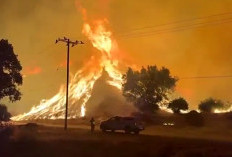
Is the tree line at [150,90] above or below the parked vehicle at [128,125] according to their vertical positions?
above

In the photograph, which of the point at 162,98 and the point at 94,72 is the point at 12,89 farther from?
the point at 94,72

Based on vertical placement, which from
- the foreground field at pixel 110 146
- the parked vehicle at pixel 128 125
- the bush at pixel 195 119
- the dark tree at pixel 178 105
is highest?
the dark tree at pixel 178 105

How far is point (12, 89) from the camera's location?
5681 cm

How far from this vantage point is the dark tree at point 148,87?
92.6 meters

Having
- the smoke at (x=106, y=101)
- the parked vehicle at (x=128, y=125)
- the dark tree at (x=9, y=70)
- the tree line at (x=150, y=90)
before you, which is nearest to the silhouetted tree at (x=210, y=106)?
the tree line at (x=150, y=90)

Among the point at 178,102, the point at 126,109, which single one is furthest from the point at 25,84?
the point at 178,102

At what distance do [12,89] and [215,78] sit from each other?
271ft

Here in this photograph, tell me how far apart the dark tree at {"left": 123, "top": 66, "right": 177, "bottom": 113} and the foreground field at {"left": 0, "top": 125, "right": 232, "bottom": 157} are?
146 feet

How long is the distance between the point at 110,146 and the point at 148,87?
5540cm

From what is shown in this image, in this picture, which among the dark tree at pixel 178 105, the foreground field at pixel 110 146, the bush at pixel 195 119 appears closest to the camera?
the foreground field at pixel 110 146

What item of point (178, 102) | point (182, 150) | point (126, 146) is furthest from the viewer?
point (178, 102)

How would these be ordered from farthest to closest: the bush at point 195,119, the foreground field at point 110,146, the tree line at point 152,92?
1. the tree line at point 152,92
2. the bush at point 195,119
3. the foreground field at point 110,146

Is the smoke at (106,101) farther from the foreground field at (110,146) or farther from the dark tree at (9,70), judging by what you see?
the foreground field at (110,146)

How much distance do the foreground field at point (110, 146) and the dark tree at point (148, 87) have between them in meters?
44.5
